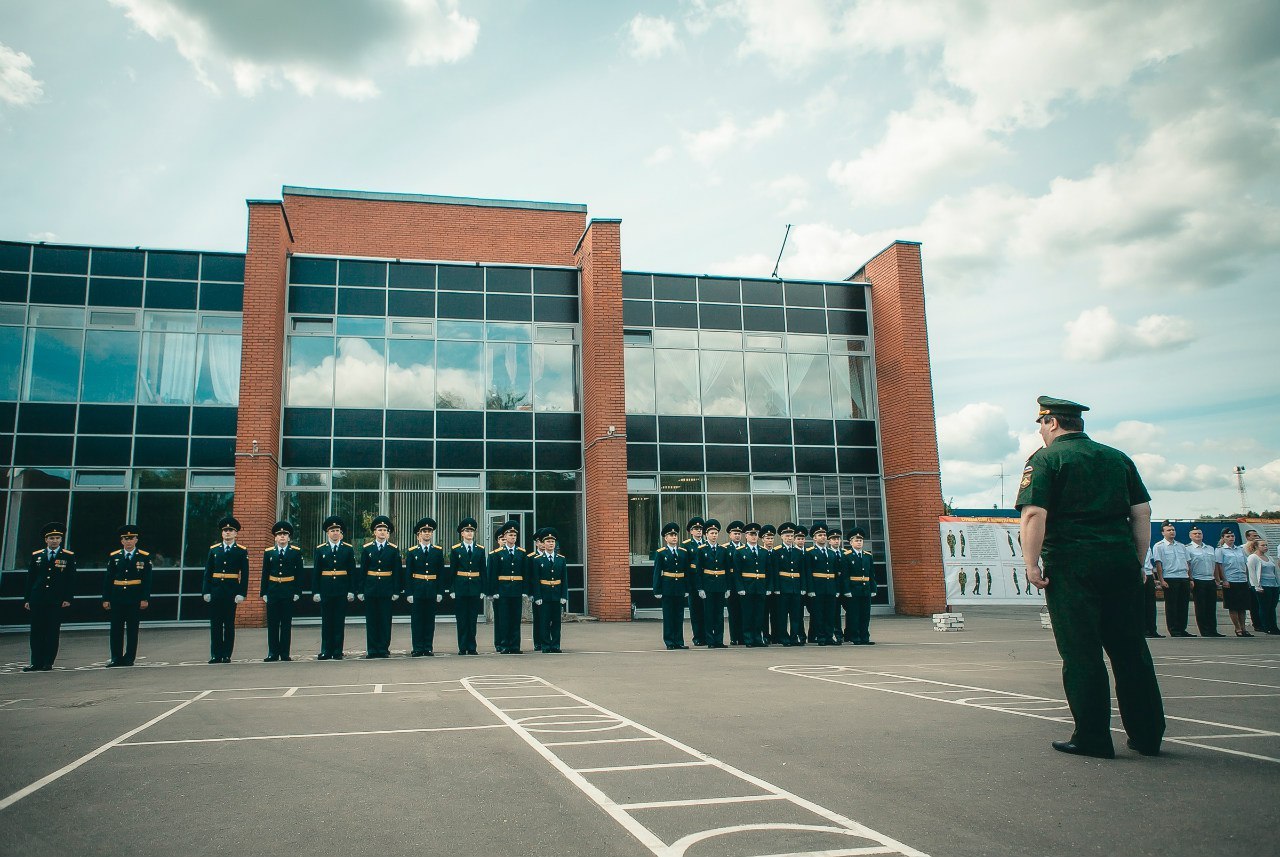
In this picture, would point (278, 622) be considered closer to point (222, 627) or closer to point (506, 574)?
point (222, 627)

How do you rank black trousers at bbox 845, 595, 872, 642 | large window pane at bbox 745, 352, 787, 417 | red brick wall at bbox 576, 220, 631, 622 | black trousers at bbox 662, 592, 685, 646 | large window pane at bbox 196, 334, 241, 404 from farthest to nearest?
1. large window pane at bbox 745, 352, 787, 417
2. large window pane at bbox 196, 334, 241, 404
3. red brick wall at bbox 576, 220, 631, 622
4. black trousers at bbox 845, 595, 872, 642
5. black trousers at bbox 662, 592, 685, 646

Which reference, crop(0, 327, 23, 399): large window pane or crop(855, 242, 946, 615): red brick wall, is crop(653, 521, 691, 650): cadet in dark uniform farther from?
crop(0, 327, 23, 399): large window pane

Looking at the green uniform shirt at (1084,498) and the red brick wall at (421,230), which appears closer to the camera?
the green uniform shirt at (1084,498)

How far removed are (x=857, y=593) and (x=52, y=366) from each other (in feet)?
66.6

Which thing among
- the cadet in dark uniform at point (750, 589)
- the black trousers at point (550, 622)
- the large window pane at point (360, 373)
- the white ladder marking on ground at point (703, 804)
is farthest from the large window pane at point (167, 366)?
the white ladder marking on ground at point (703, 804)

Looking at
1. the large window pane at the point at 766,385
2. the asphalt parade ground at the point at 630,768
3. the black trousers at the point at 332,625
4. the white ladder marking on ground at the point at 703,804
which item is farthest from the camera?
the large window pane at the point at 766,385

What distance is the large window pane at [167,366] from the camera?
2245 centimetres

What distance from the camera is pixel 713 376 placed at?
993 inches

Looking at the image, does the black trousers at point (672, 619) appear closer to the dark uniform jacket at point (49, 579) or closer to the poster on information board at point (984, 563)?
the dark uniform jacket at point (49, 579)

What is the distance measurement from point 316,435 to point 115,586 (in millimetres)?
9765

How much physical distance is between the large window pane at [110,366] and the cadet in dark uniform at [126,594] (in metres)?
10.3

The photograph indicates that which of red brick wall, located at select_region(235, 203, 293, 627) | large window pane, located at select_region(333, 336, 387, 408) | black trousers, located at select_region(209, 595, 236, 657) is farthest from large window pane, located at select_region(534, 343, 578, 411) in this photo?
black trousers, located at select_region(209, 595, 236, 657)

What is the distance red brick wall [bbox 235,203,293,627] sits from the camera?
68.0 ft

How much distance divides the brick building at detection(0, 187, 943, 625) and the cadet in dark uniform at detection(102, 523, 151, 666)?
723 cm
